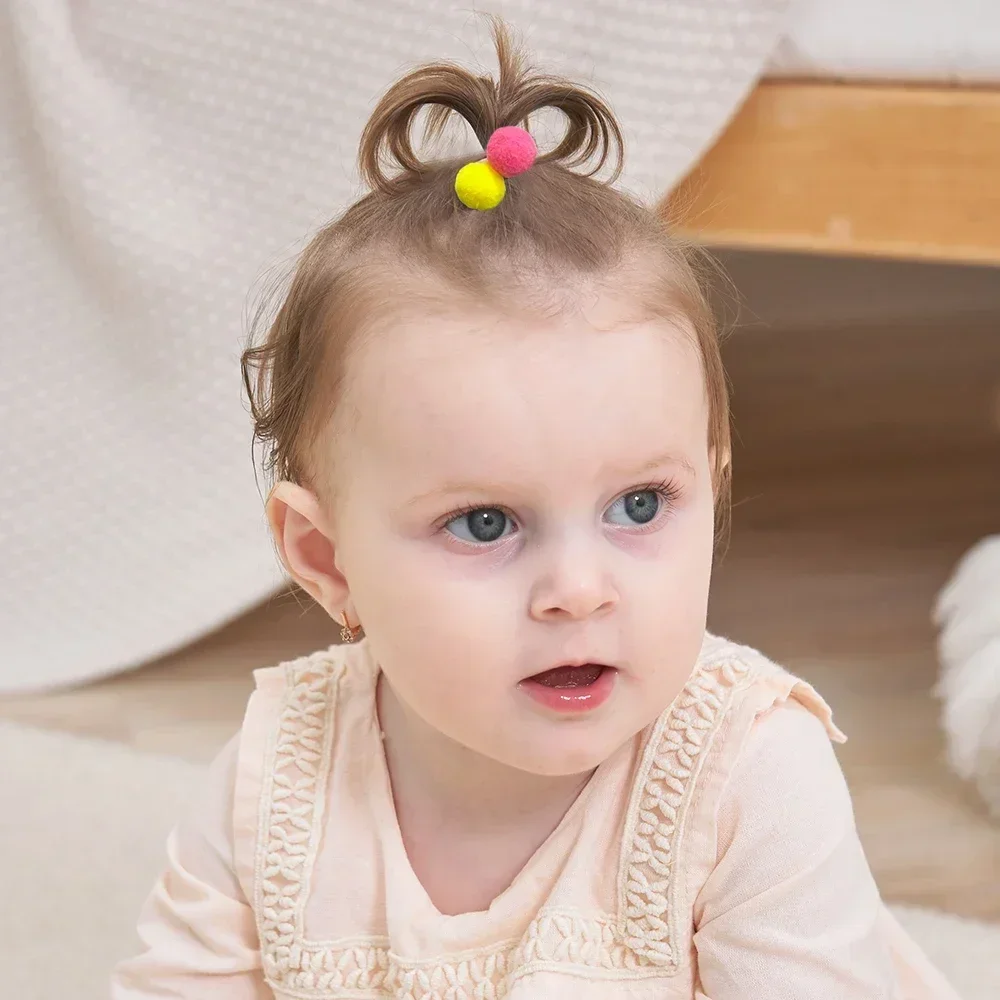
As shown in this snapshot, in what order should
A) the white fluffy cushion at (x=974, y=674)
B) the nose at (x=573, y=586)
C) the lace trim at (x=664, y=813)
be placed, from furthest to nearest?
1. the white fluffy cushion at (x=974, y=674)
2. the lace trim at (x=664, y=813)
3. the nose at (x=573, y=586)

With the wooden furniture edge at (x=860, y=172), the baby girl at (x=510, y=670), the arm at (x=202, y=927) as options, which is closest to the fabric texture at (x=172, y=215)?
the wooden furniture edge at (x=860, y=172)

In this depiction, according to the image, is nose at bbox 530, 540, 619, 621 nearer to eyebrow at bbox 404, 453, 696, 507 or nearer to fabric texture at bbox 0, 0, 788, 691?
eyebrow at bbox 404, 453, 696, 507

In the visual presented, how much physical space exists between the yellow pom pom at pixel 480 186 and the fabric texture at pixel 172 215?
508 mm

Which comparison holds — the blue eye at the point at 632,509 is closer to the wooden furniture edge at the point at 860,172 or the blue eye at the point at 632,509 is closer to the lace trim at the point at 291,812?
the lace trim at the point at 291,812

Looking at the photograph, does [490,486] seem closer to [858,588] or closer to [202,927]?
[202,927]

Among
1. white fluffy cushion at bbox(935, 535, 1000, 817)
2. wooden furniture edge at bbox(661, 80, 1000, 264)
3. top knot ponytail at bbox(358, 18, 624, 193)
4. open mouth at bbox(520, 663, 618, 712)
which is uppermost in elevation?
wooden furniture edge at bbox(661, 80, 1000, 264)

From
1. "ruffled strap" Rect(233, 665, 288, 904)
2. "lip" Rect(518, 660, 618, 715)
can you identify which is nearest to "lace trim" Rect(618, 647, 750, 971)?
"lip" Rect(518, 660, 618, 715)

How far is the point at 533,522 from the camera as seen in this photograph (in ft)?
Answer: 2.18

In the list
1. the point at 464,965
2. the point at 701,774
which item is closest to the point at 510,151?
the point at 701,774

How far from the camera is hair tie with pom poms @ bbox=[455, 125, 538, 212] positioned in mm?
666

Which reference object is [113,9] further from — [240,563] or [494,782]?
[494,782]

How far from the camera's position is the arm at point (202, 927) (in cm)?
83

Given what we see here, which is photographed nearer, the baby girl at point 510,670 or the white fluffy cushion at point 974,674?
the baby girl at point 510,670

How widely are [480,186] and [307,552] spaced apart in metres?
0.23
